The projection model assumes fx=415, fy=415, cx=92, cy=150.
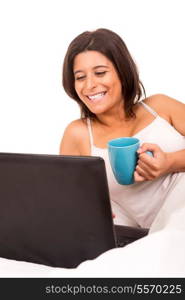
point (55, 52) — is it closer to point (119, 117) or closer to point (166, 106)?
point (119, 117)

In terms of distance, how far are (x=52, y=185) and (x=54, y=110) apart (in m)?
1.69

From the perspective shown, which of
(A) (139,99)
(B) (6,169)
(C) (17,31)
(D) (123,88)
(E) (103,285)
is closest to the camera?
(E) (103,285)

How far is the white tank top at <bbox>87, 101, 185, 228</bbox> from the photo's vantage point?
1.53 m

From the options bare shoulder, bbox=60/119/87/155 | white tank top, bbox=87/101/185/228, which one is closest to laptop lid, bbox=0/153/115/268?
white tank top, bbox=87/101/185/228

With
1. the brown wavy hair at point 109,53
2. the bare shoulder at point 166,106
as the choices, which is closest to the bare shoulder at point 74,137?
the brown wavy hair at point 109,53

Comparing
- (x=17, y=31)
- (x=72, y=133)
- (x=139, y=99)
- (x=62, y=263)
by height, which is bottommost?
(x=62, y=263)

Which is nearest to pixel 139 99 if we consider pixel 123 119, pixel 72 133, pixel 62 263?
pixel 123 119

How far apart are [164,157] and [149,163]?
90mm

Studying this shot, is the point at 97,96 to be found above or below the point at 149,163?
above

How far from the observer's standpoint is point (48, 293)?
2.54ft

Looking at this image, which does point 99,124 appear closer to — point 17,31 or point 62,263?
point 62,263

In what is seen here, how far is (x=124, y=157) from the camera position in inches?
46.9

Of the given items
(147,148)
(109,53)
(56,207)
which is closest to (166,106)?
(109,53)

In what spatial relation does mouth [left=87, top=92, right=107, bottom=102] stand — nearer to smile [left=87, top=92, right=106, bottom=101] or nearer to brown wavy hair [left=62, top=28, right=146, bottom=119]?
smile [left=87, top=92, right=106, bottom=101]
